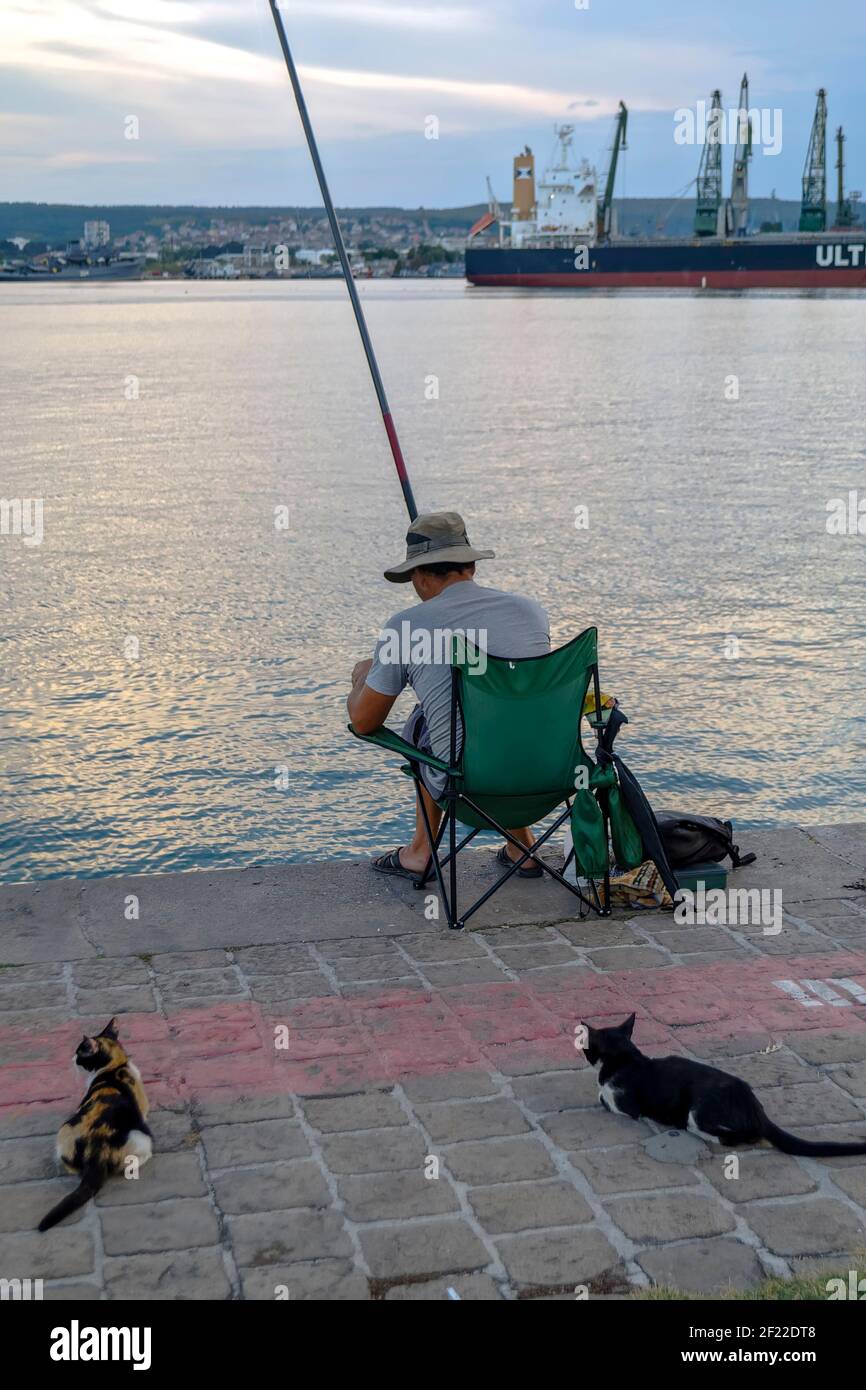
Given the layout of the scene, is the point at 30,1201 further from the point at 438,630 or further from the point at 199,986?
the point at 438,630

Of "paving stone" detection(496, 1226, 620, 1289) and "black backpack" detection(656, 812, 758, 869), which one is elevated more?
"black backpack" detection(656, 812, 758, 869)

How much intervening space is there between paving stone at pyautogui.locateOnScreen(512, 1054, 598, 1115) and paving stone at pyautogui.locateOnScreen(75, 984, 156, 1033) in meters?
1.01

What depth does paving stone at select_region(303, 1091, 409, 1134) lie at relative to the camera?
10.3 feet

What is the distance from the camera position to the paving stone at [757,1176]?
2.88 m

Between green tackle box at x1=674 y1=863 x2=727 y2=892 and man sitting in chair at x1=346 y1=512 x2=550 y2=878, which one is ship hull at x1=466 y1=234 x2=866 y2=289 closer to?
man sitting in chair at x1=346 y1=512 x2=550 y2=878

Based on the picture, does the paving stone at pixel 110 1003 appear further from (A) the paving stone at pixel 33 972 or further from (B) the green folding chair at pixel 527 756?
(B) the green folding chair at pixel 527 756

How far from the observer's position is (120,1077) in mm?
3082

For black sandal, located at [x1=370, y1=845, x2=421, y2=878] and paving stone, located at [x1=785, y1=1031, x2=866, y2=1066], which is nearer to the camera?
paving stone, located at [x1=785, y1=1031, x2=866, y2=1066]

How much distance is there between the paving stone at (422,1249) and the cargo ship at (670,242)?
325 feet

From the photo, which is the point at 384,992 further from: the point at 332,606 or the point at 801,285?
the point at 801,285

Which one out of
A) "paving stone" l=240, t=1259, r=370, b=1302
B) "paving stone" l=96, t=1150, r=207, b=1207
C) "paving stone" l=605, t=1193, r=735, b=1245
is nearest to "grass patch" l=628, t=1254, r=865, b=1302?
"paving stone" l=605, t=1193, r=735, b=1245

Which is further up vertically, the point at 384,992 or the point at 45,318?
the point at 45,318
